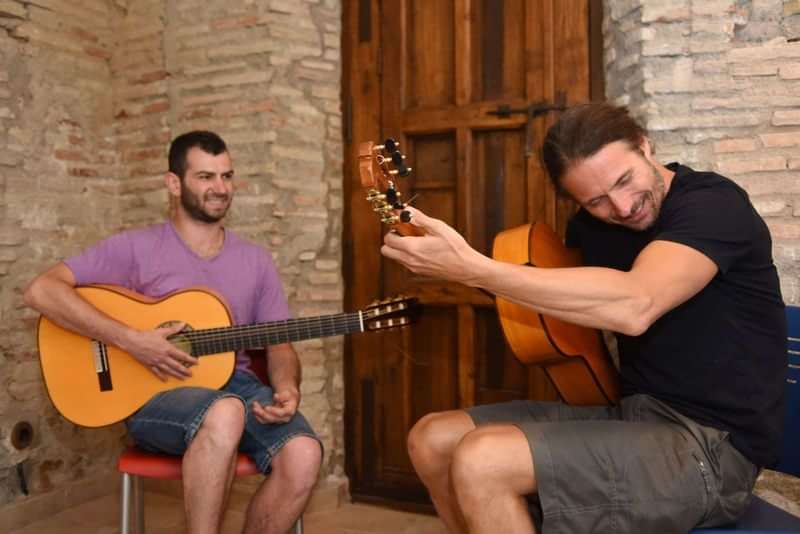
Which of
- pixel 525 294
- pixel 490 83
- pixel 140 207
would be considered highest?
pixel 490 83

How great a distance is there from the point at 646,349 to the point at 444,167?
163 cm

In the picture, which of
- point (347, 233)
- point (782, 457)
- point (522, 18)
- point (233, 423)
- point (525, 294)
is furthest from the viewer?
point (347, 233)

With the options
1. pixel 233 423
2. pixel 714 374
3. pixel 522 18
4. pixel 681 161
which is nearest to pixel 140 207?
pixel 233 423

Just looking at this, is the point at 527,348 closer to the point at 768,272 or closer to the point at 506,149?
the point at 768,272

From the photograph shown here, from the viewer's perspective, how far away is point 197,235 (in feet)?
8.66

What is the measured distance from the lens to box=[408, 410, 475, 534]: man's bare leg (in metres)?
1.92

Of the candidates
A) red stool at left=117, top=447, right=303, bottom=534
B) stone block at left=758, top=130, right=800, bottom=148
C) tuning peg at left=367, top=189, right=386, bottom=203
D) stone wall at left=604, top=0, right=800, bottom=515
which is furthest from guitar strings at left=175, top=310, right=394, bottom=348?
stone block at left=758, top=130, right=800, bottom=148

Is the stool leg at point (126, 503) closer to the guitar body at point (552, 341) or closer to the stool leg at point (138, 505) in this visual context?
the stool leg at point (138, 505)

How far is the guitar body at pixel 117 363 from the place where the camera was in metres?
2.30

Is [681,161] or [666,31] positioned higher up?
[666,31]

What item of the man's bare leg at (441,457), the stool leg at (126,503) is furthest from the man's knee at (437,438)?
the stool leg at (126,503)

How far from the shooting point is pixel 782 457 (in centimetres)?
185

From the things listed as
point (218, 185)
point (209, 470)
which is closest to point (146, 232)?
point (218, 185)

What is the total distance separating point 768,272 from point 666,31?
1251 millimetres
